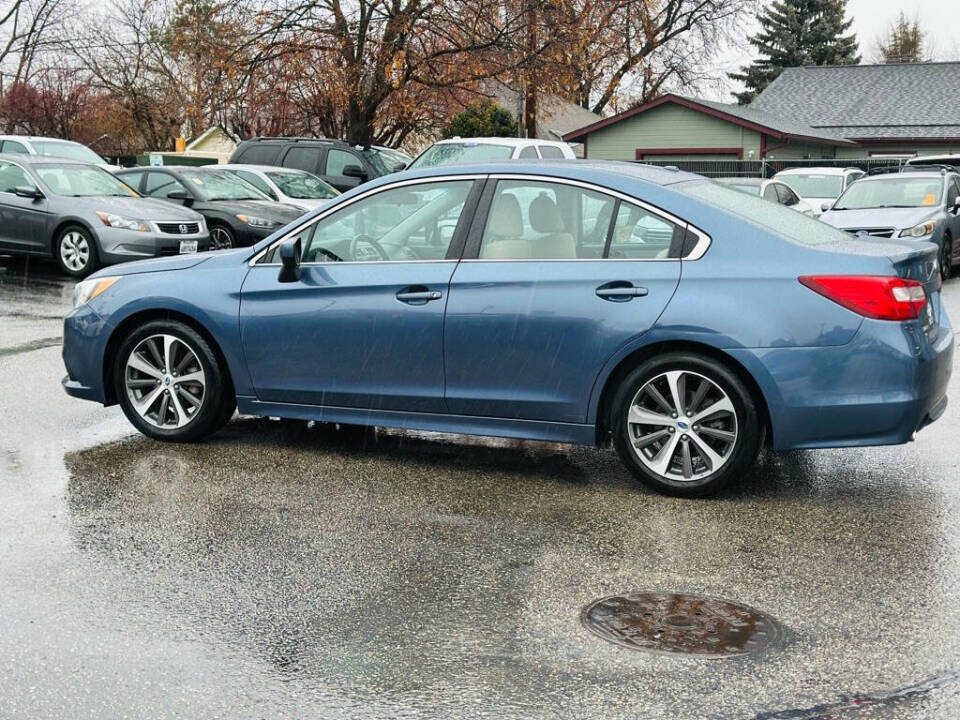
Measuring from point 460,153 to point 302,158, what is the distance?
4937 mm

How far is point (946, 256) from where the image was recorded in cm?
1800

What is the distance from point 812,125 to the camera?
48844 millimetres

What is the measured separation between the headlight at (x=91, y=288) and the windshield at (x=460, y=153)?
12.2 m

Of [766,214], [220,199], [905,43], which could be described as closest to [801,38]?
[905,43]

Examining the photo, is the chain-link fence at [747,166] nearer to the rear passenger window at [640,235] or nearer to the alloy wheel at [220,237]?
the alloy wheel at [220,237]

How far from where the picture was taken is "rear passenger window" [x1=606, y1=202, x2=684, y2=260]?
612cm

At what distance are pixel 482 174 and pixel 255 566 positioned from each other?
2556 millimetres

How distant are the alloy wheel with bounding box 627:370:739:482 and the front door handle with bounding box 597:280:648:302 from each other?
41 centimetres

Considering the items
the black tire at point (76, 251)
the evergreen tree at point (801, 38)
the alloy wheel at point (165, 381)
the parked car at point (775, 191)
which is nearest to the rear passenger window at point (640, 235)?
the alloy wheel at point (165, 381)

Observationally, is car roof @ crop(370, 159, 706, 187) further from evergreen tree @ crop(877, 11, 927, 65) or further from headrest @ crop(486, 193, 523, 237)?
evergreen tree @ crop(877, 11, 927, 65)

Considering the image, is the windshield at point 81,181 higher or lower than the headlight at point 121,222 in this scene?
higher

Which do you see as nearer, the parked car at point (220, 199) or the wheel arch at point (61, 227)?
the wheel arch at point (61, 227)

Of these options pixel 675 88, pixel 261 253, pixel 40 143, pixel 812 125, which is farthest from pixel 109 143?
pixel 261 253

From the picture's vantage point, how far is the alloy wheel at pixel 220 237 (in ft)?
59.4
